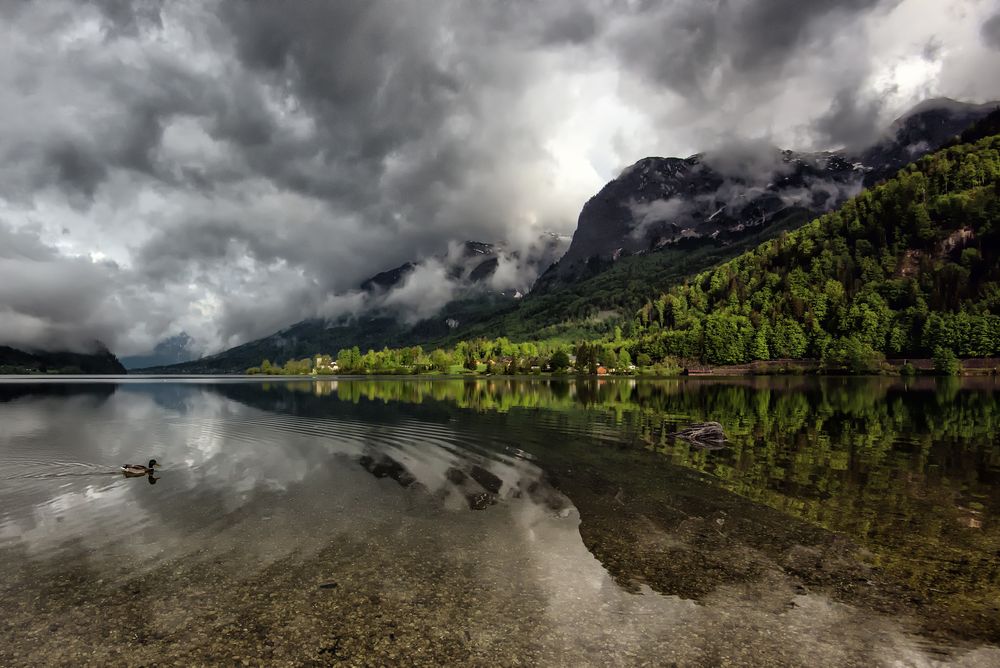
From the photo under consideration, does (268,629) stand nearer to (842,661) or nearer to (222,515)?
(222,515)

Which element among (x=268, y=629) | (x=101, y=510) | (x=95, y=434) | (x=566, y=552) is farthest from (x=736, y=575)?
(x=95, y=434)

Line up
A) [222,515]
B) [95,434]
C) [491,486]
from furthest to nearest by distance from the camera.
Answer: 1. [95,434]
2. [491,486]
3. [222,515]

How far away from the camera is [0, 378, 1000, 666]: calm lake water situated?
1202 cm

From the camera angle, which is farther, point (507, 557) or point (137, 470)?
point (137, 470)

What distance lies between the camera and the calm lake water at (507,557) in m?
12.0

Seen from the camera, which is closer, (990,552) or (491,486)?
(990,552)

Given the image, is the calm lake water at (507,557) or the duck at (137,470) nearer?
the calm lake water at (507,557)

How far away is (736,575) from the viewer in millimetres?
16031

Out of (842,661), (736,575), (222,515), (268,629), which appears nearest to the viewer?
(842,661)

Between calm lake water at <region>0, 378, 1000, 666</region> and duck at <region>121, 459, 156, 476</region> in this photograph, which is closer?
calm lake water at <region>0, 378, 1000, 666</region>

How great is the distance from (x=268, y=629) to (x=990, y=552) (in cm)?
2506

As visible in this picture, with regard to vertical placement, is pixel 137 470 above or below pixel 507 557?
above

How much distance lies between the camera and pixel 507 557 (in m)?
17.9

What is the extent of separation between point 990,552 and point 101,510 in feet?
129
